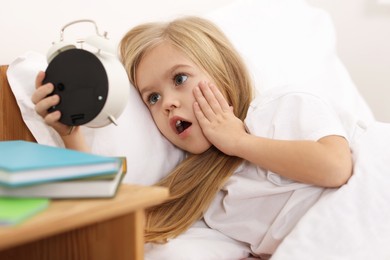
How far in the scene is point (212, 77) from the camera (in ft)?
3.65

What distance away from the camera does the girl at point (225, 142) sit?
930mm

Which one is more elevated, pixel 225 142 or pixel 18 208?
pixel 18 208

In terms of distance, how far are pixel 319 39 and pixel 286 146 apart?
673 millimetres

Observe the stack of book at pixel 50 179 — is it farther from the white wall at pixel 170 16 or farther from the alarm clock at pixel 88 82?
the white wall at pixel 170 16

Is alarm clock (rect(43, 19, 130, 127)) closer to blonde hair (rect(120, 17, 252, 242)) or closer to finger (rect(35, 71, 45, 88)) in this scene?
finger (rect(35, 71, 45, 88))

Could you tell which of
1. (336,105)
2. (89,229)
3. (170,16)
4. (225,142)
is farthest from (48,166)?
(170,16)

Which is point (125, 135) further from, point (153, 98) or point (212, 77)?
point (212, 77)

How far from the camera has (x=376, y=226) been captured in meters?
0.90

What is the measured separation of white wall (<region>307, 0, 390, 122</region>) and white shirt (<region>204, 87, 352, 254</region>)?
96cm

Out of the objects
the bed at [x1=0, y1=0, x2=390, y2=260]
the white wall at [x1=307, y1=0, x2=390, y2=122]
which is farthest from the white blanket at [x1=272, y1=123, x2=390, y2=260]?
the white wall at [x1=307, y1=0, x2=390, y2=122]

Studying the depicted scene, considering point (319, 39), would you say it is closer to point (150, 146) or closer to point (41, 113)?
point (150, 146)

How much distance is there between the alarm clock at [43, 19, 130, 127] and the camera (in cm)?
70

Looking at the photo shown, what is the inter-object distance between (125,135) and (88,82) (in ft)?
1.18

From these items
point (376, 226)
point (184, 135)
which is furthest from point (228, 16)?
point (376, 226)
